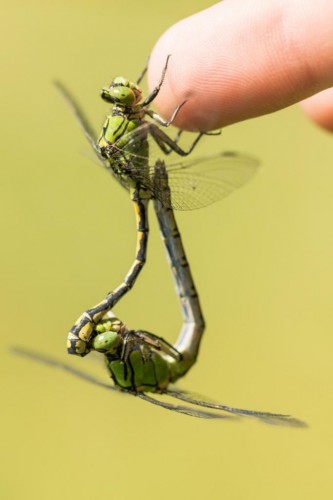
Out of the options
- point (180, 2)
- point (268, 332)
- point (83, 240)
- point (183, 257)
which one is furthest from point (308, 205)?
point (183, 257)

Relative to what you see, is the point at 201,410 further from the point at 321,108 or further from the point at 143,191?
the point at 321,108

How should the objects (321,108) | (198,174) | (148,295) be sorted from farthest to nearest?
(148,295) < (321,108) < (198,174)

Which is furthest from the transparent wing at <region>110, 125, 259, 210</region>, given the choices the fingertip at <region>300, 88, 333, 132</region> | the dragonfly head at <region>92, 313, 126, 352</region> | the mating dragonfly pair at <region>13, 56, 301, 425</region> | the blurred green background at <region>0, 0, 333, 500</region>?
the blurred green background at <region>0, 0, 333, 500</region>

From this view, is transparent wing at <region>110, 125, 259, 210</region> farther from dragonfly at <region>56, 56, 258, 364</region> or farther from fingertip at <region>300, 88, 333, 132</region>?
fingertip at <region>300, 88, 333, 132</region>

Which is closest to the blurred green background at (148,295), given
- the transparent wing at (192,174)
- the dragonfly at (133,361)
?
the dragonfly at (133,361)

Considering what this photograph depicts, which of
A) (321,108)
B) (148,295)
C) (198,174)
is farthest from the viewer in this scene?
(148,295)

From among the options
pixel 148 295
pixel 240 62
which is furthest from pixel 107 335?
pixel 148 295

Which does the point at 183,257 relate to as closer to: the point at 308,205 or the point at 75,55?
the point at 308,205
